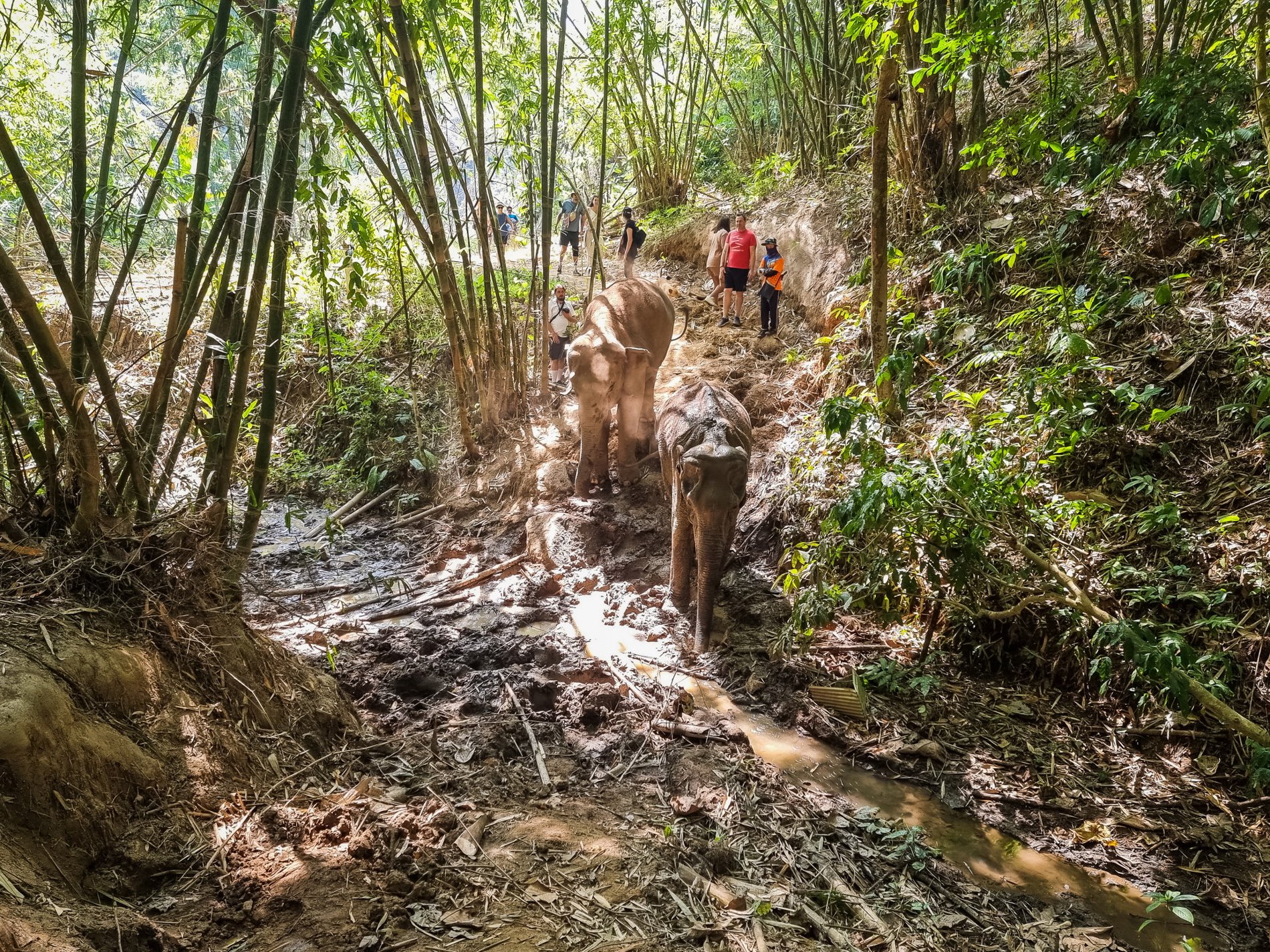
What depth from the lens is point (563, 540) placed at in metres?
6.03

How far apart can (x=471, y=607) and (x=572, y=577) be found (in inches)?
34.2

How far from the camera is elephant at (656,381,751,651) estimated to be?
15.6 ft

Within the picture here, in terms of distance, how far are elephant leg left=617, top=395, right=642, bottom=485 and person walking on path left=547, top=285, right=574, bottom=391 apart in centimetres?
177

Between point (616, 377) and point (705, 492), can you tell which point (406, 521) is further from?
point (705, 492)

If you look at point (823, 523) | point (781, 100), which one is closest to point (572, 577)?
point (823, 523)

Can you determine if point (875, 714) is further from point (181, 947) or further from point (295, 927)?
point (181, 947)

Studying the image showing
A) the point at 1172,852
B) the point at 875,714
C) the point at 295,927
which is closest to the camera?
the point at 295,927

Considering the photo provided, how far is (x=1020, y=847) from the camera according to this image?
318 cm

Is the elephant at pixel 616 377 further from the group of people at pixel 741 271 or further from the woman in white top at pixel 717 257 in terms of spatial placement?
the woman in white top at pixel 717 257

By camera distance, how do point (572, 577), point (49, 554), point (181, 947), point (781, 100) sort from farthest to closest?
point (781, 100), point (572, 577), point (49, 554), point (181, 947)

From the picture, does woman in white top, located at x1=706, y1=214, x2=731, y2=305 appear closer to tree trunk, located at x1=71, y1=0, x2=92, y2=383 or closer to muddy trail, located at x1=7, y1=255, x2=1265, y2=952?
muddy trail, located at x1=7, y1=255, x2=1265, y2=952

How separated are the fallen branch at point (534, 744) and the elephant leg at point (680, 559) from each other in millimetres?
1667

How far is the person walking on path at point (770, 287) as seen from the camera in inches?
336

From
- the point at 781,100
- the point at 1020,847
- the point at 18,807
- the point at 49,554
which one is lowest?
the point at 1020,847
